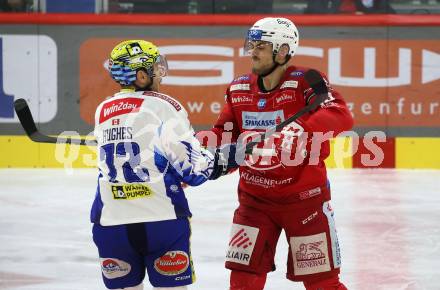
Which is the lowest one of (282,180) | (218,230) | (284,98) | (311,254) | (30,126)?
(218,230)

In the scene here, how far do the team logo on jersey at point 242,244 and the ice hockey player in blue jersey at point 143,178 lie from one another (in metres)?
0.53

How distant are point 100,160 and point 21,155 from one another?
246 inches

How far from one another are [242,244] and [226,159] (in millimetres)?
511

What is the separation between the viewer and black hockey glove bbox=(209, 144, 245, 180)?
3.76 m

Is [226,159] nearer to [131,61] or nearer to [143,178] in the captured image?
[143,178]

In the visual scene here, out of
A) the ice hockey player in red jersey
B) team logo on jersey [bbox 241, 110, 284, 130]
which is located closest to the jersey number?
the ice hockey player in red jersey

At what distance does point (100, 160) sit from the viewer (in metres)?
3.65

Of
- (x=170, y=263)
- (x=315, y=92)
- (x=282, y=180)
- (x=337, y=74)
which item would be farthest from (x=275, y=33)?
(x=337, y=74)

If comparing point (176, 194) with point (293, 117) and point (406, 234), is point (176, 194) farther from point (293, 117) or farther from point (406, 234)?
point (406, 234)

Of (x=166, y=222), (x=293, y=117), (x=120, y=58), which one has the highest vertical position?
(x=120, y=58)

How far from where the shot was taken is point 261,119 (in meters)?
4.17

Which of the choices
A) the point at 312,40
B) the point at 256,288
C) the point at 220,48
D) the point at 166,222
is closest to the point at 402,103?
the point at 312,40

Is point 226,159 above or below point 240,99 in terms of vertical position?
below

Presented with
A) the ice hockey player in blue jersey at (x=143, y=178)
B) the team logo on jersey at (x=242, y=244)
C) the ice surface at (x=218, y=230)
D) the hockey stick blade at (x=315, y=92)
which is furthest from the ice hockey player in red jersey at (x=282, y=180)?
the ice surface at (x=218, y=230)
